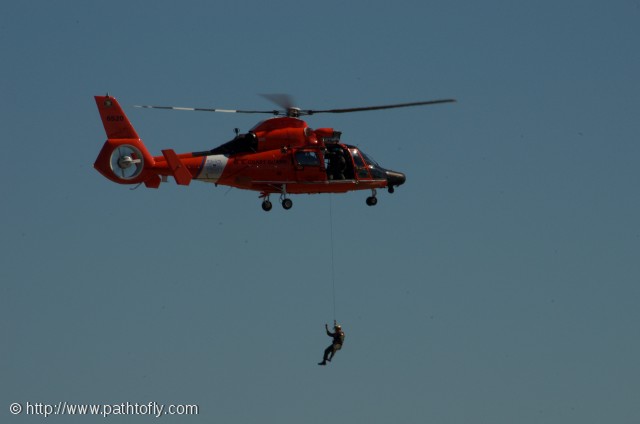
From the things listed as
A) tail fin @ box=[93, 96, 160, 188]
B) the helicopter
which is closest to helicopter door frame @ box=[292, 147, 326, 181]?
the helicopter

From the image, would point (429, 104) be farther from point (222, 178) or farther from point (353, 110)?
point (222, 178)

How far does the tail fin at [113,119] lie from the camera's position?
198ft

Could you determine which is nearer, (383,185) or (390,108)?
(390,108)

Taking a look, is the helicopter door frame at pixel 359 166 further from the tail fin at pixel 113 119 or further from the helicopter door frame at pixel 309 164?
the tail fin at pixel 113 119

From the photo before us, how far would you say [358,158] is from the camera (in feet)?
212

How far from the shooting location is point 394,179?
216 feet

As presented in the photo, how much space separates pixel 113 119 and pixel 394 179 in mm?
10402

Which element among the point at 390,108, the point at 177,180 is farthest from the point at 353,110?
the point at 177,180

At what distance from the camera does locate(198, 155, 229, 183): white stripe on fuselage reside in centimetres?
6116

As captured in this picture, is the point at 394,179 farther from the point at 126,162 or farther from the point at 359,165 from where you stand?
the point at 126,162

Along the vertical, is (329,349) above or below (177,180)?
below

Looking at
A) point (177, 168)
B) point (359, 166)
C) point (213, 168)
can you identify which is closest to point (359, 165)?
point (359, 166)

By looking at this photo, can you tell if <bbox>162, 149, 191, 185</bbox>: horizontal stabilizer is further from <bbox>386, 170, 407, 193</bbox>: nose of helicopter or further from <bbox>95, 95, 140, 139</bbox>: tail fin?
<bbox>386, 170, 407, 193</bbox>: nose of helicopter

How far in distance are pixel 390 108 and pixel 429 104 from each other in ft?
4.34
